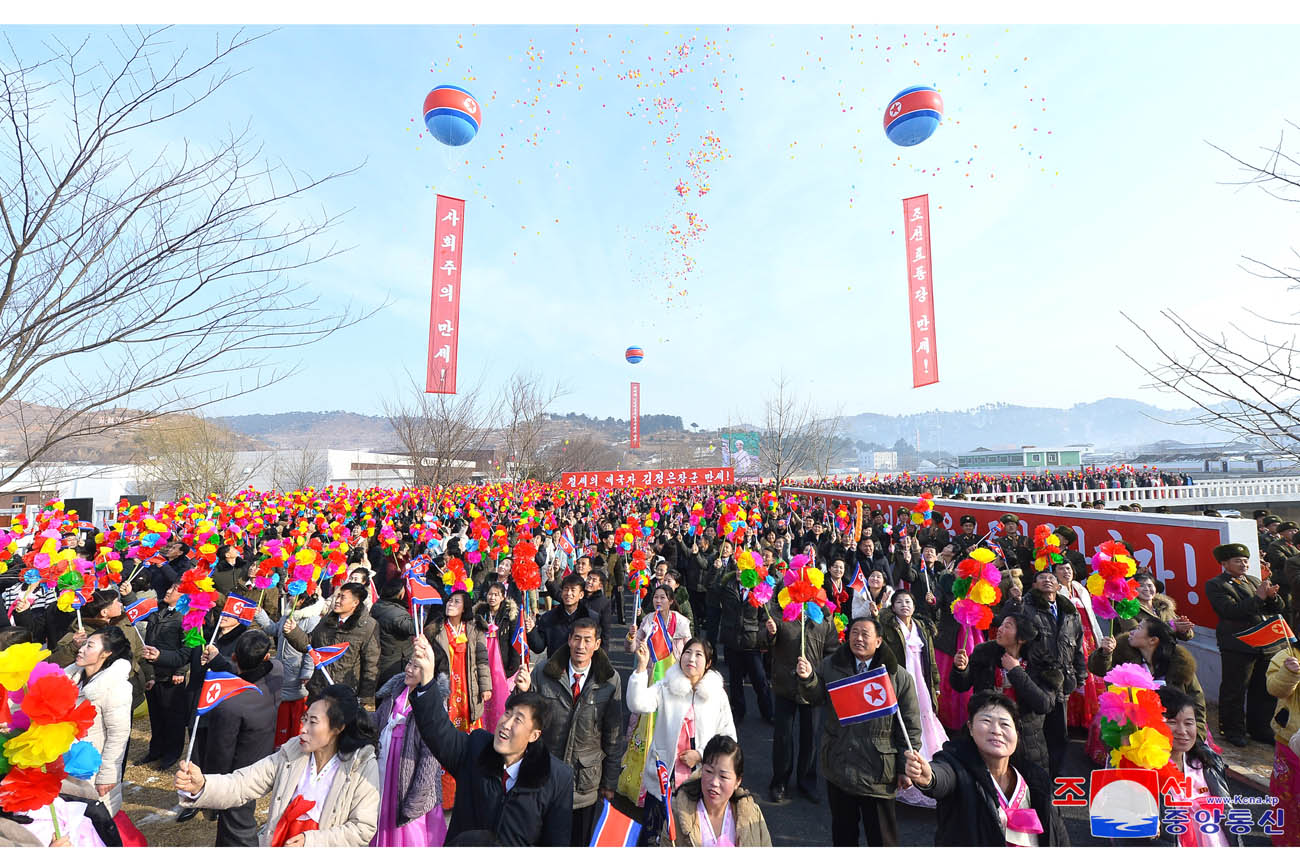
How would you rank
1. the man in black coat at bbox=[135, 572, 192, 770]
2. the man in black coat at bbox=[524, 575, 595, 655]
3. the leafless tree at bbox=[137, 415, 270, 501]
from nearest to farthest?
1. the man in black coat at bbox=[135, 572, 192, 770]
2. the man in black coat at bbox=[524, 575, 595, 655]
3. the leafless tree at bbox=[137, 415, 270, 501]

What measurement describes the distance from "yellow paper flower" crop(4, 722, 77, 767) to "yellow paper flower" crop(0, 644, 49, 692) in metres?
0.20

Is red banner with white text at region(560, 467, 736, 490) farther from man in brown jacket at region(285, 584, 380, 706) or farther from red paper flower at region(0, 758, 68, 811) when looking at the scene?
red paper flower at region(0, 758, 68, 811)

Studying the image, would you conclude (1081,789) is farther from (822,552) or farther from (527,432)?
(527,432)

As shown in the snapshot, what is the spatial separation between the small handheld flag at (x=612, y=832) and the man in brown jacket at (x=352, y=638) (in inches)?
122

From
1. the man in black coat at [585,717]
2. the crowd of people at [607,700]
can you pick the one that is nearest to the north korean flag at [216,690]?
the crowd of people at [607,700]

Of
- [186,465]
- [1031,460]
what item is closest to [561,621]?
[186,465]

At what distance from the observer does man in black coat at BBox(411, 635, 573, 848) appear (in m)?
2.49

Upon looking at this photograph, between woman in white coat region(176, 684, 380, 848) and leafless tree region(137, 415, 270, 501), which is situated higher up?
leafless tree region(137, 415, 270, 501)

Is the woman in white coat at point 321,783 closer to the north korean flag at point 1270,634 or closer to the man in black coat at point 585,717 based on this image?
the man in black coat at point 585,717

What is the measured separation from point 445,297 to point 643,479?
23.4m

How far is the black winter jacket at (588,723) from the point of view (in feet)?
11.5

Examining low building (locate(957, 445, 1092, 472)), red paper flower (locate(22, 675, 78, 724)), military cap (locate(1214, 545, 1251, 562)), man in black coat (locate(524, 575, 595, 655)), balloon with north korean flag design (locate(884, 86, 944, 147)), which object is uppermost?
balloon with north korean flag design (locate(884, 86, 944, 147))

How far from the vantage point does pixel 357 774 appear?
2.63 metres

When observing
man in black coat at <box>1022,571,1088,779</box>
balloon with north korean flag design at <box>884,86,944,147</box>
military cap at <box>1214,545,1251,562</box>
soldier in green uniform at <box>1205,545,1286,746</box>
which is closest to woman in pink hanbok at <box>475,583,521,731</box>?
man in black coat at <box>1022,571,1088,779</box>
